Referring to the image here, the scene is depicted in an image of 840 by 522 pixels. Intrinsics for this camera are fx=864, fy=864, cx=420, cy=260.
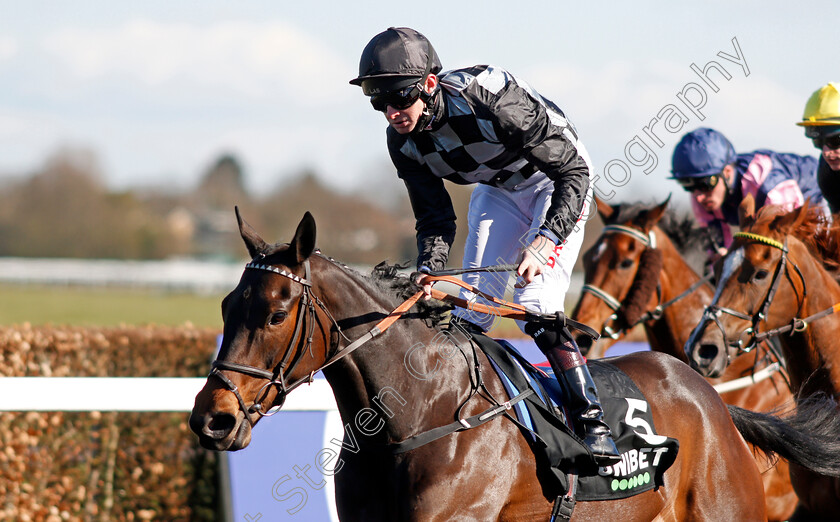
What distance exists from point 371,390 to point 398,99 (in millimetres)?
922

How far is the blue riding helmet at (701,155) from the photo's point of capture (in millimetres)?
5434

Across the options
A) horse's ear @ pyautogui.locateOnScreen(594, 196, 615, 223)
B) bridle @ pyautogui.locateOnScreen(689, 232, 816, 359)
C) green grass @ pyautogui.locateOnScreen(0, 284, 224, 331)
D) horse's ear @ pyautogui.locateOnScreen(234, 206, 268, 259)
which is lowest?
bridle @ pyautogui.locateOnScreen(689, 232, 816, 359)

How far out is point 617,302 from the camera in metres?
4.97

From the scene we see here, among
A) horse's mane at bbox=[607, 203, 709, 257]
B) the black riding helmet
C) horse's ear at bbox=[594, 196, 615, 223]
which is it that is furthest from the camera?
horse's mane at bbox=[607, 203, 709, 257]

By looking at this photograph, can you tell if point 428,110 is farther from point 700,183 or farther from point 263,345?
point 700,183

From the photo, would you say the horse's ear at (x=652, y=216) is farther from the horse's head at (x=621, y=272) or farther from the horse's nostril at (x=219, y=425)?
the horse's nostril at (x=219, y=425)

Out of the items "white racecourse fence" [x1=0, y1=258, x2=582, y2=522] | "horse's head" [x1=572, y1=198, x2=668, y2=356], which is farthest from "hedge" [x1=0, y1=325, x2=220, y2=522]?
"horse's head" [x1=572, y1=198, x2=668, y2=356]

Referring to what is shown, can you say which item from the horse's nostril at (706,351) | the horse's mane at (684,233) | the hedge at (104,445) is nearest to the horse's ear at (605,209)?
the horse's mane at (684,233)

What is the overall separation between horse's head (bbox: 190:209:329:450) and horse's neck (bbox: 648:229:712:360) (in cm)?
303

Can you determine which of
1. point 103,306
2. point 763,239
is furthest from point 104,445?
point 103,306

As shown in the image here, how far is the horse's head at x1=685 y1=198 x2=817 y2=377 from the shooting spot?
155 inches

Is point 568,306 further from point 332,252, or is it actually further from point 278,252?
point 278,252

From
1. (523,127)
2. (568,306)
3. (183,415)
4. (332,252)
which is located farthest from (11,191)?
(523,127)

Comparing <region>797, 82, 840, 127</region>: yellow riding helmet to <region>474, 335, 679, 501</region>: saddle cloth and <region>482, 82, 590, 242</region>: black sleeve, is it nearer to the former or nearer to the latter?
<region>482, 82, 590, 242</region>: black sleeve
